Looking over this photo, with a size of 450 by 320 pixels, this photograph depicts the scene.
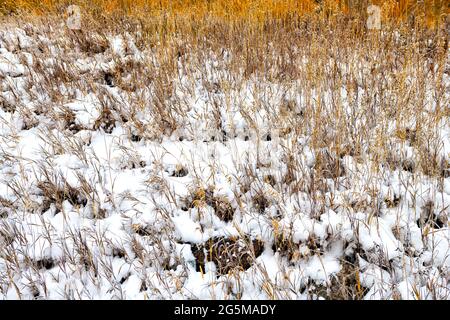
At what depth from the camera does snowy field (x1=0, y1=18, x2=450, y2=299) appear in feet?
6.31

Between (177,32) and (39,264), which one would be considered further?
(177,32)

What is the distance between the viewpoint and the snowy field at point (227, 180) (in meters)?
1.92

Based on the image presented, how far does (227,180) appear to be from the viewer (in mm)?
2525

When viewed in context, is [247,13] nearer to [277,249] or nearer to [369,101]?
[369,101]

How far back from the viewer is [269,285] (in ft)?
6.07

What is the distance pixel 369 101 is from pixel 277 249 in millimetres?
1768

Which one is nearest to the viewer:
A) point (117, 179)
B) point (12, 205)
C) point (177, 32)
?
point (12, 205)

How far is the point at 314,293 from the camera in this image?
1840mm

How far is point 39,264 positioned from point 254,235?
1391 millimetres

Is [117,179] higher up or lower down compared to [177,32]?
lower down

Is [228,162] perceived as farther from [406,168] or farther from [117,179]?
[406,168]
